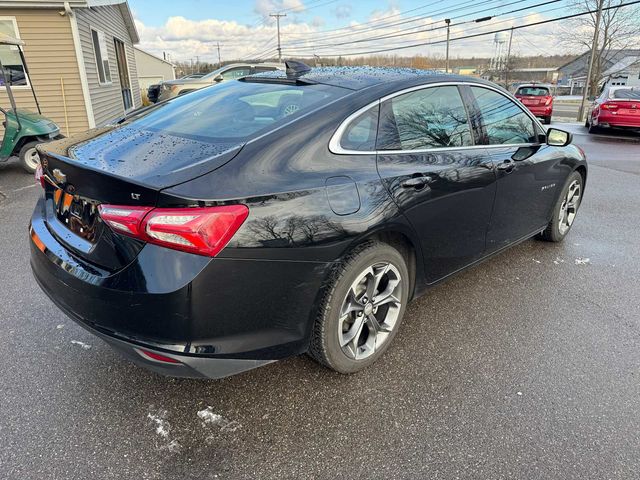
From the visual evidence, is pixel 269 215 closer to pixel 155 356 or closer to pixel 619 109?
pixel 155 356

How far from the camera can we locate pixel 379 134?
2566mm

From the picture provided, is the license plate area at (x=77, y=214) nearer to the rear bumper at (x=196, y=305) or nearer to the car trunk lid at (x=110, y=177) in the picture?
the car trunk lid at (x=110, y=177)

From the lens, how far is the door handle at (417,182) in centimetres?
256

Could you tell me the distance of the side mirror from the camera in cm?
388

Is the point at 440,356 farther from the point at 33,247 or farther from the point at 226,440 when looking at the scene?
the point at 33,247

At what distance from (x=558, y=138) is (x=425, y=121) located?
1.74 meters

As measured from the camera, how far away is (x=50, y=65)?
10219mm

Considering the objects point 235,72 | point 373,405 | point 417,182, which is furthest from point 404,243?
point 235,72

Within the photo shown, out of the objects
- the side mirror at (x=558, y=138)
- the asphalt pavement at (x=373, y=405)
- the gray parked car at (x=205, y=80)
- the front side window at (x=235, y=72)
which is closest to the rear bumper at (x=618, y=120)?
the gray parked car at (x=205, y=80)

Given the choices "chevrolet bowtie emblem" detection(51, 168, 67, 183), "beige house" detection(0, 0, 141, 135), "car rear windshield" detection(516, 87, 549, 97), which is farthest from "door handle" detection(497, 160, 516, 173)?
"car rear windshield" detection(516, 87, 549, 97)

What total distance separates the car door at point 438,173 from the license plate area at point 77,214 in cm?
144

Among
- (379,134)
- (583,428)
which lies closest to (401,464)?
(583,428)

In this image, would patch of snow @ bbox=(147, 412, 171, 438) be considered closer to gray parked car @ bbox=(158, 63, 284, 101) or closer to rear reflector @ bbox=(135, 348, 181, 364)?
rear reflector @ bbox=(135, 348, 181, 364)

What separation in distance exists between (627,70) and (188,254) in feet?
249
